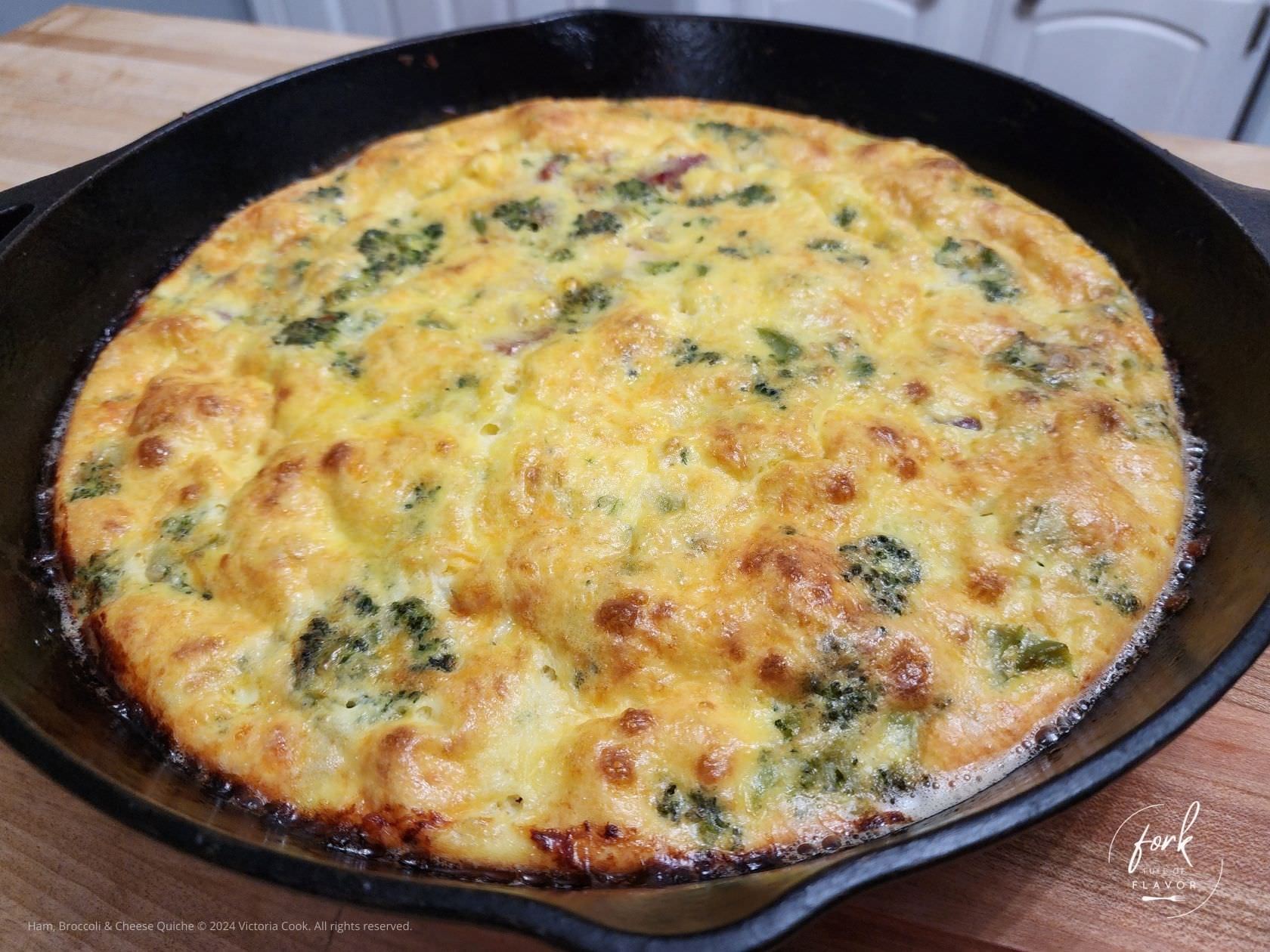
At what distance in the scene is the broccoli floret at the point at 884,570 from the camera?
1658 millimetres

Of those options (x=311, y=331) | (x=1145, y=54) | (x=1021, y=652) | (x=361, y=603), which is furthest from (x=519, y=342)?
(x=1145, y=54)

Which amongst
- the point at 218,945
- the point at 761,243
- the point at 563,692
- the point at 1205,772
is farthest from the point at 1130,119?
the point at 218,945

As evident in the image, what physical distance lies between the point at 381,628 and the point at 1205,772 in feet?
4.83

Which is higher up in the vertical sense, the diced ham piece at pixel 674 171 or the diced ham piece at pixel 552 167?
the diced ham piece at pixel 674 171

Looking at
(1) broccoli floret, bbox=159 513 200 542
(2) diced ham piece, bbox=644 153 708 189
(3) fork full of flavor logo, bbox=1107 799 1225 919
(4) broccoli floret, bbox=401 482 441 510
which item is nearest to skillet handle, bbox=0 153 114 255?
(1) broccoli floret, bbox=159 513 200 542

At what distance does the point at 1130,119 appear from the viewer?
15.3ft

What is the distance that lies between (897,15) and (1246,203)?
9.72ft

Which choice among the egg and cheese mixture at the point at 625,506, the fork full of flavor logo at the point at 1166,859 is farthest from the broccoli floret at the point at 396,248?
the fork full of flavor logo at the point at 1166,859

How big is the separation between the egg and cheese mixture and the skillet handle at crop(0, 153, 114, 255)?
31 cm

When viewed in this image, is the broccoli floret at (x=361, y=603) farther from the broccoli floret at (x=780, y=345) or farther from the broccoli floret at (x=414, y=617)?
the broccoli floret at (x=780, y=345)

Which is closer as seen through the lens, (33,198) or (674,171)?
(33,198)

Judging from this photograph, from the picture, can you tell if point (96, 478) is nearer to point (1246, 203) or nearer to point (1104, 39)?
point (1246, 203)

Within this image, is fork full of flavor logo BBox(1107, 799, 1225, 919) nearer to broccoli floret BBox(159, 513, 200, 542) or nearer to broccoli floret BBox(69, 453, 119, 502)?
broccoli floret BBox(159, 513, 200, 542)

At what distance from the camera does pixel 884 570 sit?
170cm
